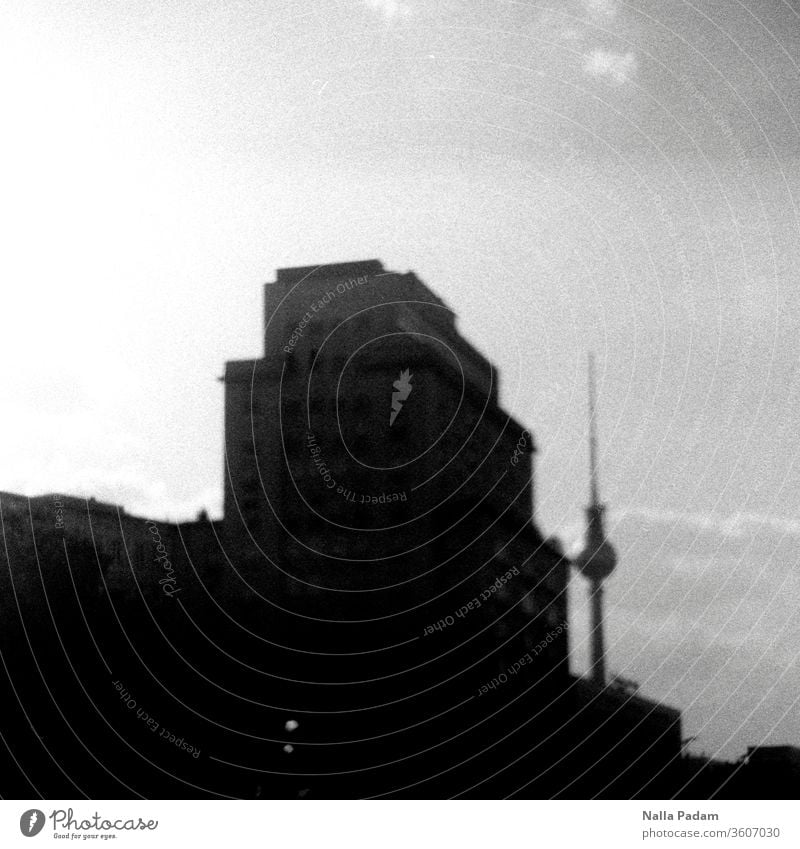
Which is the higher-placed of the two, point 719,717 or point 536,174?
point 536,174

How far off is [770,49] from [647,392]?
18.4 inches

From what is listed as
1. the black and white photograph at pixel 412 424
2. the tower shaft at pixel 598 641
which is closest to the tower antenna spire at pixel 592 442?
the black and white photograph at pixel 412 424

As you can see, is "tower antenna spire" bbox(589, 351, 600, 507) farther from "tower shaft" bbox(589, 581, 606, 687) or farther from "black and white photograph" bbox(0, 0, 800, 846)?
"tower shaft" bbox(589, 581, 606, 687)

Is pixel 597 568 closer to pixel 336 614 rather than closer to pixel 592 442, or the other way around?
pixel 592 442

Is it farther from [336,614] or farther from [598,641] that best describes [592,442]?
[336,614]

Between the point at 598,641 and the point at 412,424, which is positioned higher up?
the point at 412,424

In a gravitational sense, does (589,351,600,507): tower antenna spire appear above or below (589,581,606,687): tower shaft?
above

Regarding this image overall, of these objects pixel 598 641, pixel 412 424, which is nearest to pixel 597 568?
pixel 598 641

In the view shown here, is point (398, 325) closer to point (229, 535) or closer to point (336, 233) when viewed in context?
point (336, 233)

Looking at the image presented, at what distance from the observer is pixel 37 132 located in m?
1.66

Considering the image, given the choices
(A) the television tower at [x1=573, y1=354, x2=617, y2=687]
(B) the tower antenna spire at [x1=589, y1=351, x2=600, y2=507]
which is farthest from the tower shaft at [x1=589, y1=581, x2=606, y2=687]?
(B) the tower antenna spire at [x1=589, y1=351, x2=600, y2=507]

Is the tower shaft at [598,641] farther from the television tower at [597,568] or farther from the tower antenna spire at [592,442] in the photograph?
the tower antenna spire at [592,442]

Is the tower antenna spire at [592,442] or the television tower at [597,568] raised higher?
the tower antenna spire at [592,442]
